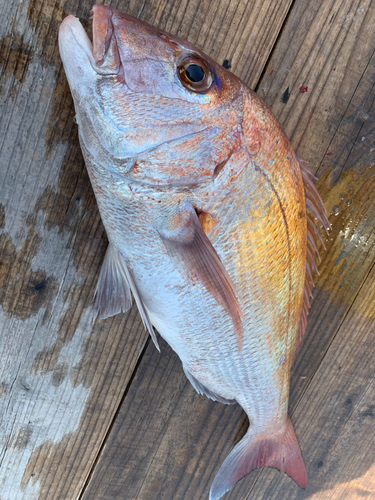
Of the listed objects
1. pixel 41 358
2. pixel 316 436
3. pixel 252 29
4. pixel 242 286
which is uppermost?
pixel 252 29

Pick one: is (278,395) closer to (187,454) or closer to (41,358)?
(187,454)

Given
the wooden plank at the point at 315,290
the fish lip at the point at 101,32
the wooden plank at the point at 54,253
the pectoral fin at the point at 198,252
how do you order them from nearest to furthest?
the fish lip at the point at 101,32 → the pectoral fin at the point at 198,252 → the wooden plank at the point at 54,253 → the wooden plank at the point at 315,290

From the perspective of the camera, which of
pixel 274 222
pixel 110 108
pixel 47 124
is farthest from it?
pixel 47 124

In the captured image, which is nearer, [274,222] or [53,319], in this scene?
[274,222]

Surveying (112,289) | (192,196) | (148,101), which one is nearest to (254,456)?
(112,289)

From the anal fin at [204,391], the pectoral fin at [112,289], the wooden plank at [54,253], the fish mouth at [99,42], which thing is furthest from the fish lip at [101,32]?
the anal fin at [204,391]

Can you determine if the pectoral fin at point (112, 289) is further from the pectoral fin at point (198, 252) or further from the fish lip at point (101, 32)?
the fish lip at point (101, 32)

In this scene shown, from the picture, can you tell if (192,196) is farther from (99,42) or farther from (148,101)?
(99,42)

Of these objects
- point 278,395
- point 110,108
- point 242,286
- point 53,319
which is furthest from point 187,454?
point 110,108
